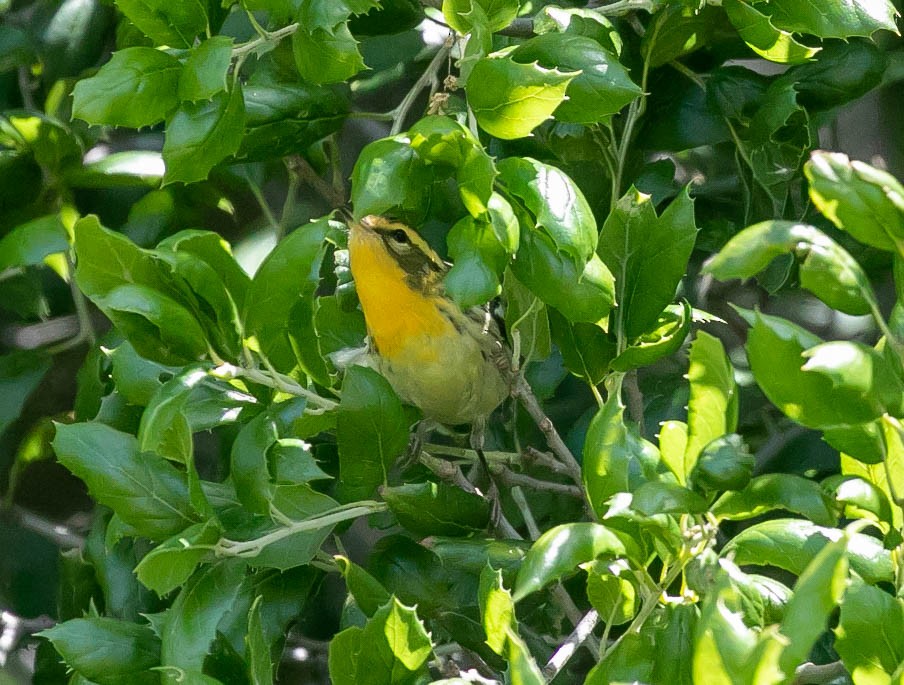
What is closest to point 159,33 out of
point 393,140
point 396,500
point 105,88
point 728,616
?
point 105,88

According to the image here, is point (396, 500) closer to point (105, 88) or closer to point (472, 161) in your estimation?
point (472, 161)

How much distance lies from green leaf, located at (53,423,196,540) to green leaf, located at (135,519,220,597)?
0.06 meters

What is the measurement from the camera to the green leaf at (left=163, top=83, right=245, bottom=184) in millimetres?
1403

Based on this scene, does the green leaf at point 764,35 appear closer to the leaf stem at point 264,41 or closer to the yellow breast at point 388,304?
the leaf stem at point 264,41

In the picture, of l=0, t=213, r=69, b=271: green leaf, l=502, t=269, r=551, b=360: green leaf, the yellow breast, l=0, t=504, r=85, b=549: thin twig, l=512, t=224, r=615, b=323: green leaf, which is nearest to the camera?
l=512, t=224, r=615, b=323: green leaf

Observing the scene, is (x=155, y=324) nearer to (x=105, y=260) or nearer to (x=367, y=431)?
(x=105, y=260)

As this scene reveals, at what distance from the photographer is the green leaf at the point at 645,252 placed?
4.74ft

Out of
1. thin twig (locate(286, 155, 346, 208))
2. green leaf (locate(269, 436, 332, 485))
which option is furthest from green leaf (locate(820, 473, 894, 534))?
thin twig (locate(286, 155, 346, 208))

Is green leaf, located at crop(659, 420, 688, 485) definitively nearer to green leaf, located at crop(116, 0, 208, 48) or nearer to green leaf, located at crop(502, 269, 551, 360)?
green leaf, located at crop(502, 269, 551, 360)

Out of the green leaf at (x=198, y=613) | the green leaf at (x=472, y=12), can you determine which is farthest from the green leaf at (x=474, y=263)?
the green leaf at (x=198, y=613)

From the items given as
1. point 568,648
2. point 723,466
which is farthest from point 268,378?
point 723,466

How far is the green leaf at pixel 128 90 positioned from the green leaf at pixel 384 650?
62 centimetres

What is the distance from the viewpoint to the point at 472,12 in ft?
4.14

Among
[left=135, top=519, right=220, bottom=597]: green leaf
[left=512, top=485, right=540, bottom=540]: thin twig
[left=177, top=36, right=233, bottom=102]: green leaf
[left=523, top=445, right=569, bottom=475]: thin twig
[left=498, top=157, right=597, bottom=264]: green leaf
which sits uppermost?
[left=177, top=36, right=233, bottom=102]: green leaf
